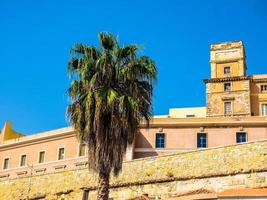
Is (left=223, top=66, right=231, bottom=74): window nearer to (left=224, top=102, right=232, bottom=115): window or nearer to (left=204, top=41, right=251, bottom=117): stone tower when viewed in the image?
(left=204, top=41, right=251, bottom=117): stone tower

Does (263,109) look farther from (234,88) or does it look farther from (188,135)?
(188,135)

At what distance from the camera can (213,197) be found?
92.7ft

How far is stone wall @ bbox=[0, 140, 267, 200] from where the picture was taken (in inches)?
1200

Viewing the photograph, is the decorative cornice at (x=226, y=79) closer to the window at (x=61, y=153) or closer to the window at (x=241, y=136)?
the window at (x=241, y=136)

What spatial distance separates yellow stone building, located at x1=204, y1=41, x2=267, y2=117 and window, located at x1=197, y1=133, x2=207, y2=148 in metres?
12.6

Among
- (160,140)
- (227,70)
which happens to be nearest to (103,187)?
(160,140)

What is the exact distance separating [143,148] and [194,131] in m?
5.19

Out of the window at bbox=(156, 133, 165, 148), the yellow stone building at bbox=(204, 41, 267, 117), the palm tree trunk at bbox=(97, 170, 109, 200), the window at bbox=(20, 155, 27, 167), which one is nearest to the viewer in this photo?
the palm tree trunk at bbox=(97, 170, 109, 200)

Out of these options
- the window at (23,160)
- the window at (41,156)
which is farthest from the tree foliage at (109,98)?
the window at (23,160)

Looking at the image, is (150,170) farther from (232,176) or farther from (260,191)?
(260,191)

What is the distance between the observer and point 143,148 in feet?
164

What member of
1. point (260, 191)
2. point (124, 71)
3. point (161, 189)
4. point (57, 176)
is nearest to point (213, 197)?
point (260, 191)

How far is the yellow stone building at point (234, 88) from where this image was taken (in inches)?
2479

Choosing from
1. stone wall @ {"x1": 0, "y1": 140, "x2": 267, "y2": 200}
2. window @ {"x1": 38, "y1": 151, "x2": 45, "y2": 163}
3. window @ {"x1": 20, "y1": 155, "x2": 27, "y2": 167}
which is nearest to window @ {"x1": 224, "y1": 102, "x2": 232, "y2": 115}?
window @ {"x1": 38, "y1": 151, "x2": 45, "y2": 163}
